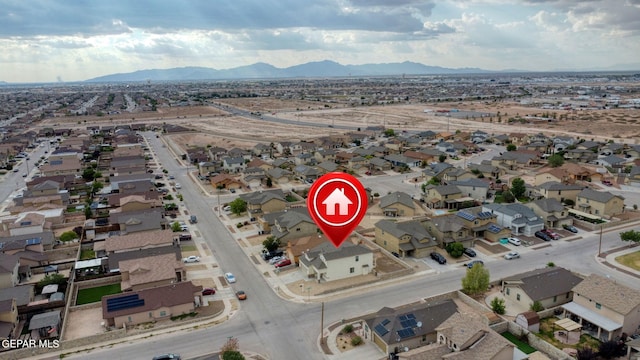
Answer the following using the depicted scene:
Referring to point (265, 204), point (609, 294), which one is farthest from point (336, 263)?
point (609, 294)

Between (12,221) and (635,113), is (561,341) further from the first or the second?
(635,113)

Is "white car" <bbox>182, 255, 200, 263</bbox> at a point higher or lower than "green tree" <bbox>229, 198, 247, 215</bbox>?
lower

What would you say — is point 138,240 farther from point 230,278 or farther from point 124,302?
point 124,302

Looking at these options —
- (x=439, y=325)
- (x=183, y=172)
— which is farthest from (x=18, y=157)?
(x=439, y=325)

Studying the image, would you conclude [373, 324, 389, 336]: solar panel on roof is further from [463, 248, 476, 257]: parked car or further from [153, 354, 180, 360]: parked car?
[463, 248, 476, 257]: parked car

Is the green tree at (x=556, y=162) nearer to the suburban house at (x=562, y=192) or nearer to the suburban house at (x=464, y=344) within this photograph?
the suburban house at (x=562, y=192)

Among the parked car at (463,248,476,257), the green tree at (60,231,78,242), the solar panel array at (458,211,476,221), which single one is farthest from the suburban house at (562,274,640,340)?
the green tree at (60,231,78,242)
